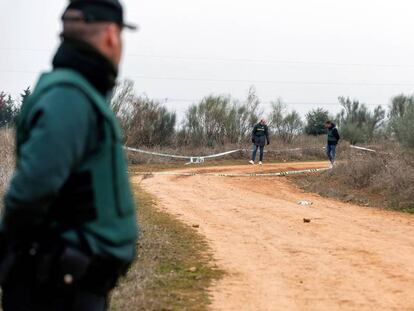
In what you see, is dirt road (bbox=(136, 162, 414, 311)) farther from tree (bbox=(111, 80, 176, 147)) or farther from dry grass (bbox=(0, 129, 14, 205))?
tree (bbox=(111, 80, 176, 147))

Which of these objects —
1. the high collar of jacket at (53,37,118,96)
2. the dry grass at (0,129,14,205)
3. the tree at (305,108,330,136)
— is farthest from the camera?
the tree at (305,108,330,136)

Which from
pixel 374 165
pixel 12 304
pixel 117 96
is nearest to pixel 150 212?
pixel 374 165

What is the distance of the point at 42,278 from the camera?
262cm

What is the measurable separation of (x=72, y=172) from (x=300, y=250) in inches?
289

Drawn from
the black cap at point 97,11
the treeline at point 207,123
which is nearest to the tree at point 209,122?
the treeline at point 207,123

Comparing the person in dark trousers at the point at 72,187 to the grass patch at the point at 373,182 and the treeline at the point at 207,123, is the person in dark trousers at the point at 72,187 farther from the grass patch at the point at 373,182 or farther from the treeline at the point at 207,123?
the treeline at the point at 207,123

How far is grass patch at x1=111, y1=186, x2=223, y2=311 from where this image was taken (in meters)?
6.68

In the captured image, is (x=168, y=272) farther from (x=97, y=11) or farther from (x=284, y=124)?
(x=284, y=124)

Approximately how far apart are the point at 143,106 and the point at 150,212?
20968 millimetres

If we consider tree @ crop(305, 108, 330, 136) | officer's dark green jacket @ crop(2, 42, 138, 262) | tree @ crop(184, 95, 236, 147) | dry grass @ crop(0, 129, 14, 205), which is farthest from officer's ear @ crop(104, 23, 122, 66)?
tree @ crop(305, 108, 330, 136)

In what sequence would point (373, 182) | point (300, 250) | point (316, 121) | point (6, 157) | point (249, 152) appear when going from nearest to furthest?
point (300, 250)
point (6, 157)
point (373, 182)
point (249, 152)
point (316, 121)

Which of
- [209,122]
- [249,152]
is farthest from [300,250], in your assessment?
[209,122]

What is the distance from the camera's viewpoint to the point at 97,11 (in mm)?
2793

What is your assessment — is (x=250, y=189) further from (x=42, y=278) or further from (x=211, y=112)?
(x=211, y=112)
